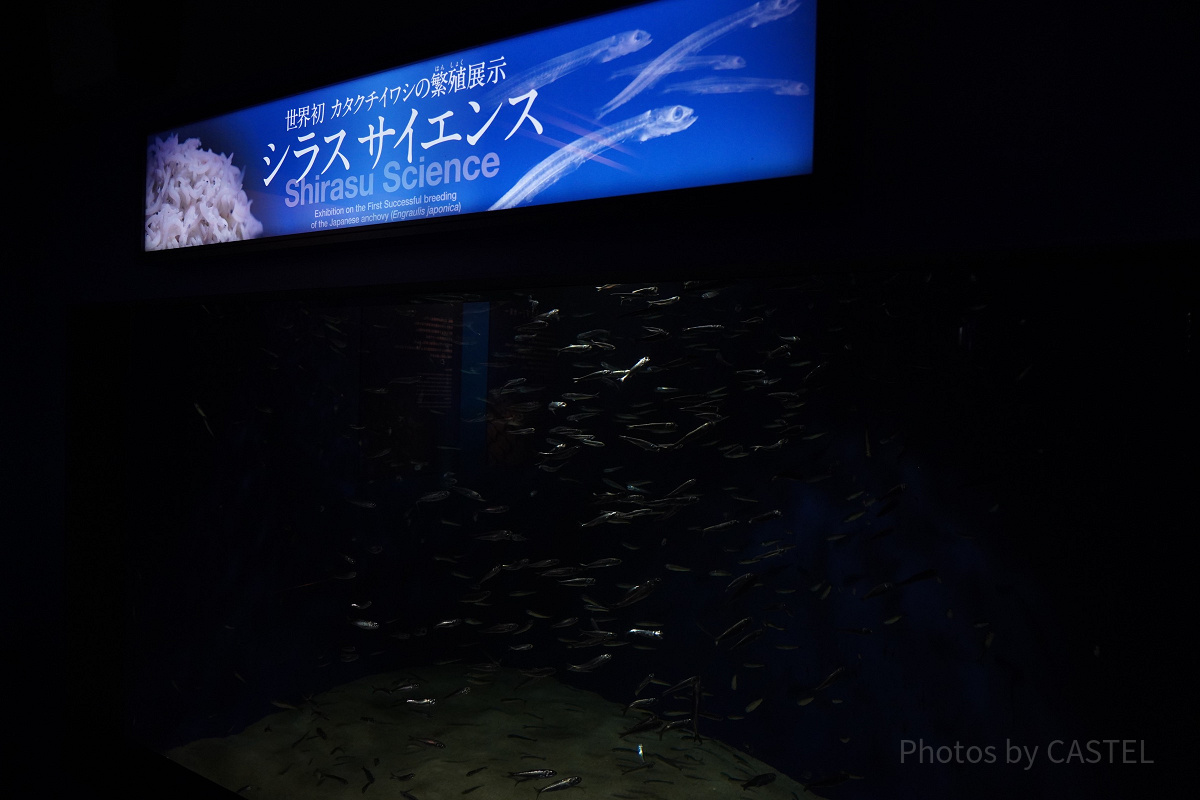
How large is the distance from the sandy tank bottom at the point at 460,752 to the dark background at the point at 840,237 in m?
0.77

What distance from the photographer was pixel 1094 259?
191cm

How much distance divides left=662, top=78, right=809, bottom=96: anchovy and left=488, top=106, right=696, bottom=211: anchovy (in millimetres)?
71

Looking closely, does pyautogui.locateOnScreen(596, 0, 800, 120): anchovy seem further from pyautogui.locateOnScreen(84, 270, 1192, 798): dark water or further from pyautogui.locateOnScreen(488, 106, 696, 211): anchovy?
pyautogui.locateOnScreen(84, 270, 1192, 798): dark water

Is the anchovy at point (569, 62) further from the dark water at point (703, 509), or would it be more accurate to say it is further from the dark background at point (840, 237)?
the dark water at point (703, 509)

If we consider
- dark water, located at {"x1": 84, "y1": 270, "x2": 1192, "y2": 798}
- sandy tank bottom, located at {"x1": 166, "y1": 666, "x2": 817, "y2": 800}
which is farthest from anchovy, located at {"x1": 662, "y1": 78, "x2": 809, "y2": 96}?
sandy tank bottom, located at {"x1": 166, "y1": 666, "x2": 817, "y2": 800}

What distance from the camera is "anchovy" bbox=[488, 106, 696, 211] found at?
2277 millimetres

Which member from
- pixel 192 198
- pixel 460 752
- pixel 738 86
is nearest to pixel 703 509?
pixel 460 752

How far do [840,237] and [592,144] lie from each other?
0.97 meters

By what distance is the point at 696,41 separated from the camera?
223cm

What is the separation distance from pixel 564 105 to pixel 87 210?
12.1 feet

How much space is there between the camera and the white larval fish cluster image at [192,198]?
344cm

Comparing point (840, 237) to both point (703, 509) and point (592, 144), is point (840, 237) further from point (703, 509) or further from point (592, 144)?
point (703, 509)

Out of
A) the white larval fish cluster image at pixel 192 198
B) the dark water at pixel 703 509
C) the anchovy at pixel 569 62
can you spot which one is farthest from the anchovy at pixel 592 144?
the white larval fish cluster image at pixel 192 198

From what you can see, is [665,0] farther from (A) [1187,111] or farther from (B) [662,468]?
(B) [662,468]
